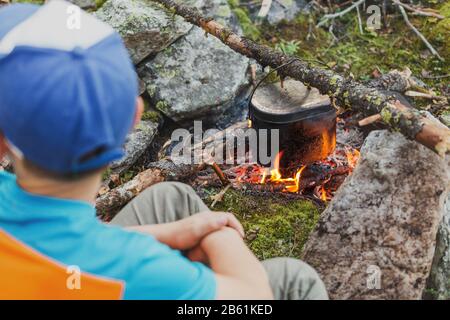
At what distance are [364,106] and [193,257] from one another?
1924 mm

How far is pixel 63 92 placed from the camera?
5.25 feet

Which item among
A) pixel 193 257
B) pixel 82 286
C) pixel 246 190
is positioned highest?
pixel 82 286

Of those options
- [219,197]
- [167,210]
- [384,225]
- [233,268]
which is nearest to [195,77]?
[219,197]

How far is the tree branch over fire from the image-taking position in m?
→ 3.25

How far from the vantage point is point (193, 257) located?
8.12 ft

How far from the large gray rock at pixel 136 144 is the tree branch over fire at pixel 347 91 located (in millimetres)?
1086

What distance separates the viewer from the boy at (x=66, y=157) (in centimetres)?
161

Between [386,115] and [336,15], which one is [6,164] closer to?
[386,115]

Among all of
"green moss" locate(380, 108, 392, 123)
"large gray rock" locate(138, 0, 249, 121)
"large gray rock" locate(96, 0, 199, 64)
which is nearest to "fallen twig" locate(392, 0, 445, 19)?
"large gray rock" locate(138, 0, 249, 121)

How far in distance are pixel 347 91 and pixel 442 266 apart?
137cm

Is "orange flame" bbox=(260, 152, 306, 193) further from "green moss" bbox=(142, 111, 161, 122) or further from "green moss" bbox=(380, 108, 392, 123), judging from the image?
"green moss" bbox=(142, 111, 161, 122)

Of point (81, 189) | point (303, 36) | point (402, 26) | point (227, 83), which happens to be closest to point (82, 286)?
point (81, 189)

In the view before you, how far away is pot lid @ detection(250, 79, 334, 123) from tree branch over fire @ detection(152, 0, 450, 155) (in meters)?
0.11
